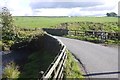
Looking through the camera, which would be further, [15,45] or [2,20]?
[2,20]

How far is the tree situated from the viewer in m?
54.8

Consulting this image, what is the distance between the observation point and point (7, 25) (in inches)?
2266

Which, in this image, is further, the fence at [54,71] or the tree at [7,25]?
the tree at [7,25]

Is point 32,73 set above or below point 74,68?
below

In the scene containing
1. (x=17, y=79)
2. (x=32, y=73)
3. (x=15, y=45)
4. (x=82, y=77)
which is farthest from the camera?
(x=15, y=45)

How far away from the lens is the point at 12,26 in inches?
2258

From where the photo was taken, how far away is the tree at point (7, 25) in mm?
54772

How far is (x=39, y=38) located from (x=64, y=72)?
2753cm

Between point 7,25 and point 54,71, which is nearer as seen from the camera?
point 54,71

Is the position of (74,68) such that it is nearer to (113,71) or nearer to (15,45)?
(113,71)

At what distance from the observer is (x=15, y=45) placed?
49.3 metres

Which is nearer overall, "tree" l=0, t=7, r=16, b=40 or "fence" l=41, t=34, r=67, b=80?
"fence" l=41, t=34, r=67, b=80

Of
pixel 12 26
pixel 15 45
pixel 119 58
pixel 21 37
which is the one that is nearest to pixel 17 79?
pixel 119 58

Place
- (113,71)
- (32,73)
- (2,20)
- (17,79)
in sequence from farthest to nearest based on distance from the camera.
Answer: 1. (2,20)
2. (32,73)
3. (17,79)
4. (113,71)
